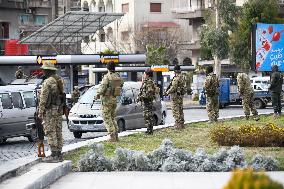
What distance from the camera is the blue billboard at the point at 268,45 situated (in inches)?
1591

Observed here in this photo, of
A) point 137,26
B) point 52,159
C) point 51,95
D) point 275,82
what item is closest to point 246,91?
point 275,82

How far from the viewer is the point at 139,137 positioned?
2178 cm

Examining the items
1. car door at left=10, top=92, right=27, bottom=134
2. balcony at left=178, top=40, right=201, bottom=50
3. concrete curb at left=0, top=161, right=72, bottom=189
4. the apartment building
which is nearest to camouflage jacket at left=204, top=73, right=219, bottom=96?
car door at left=10, top=92, right=27, bottom=134

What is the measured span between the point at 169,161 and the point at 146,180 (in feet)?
4.13

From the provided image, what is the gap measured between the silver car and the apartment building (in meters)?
54.8

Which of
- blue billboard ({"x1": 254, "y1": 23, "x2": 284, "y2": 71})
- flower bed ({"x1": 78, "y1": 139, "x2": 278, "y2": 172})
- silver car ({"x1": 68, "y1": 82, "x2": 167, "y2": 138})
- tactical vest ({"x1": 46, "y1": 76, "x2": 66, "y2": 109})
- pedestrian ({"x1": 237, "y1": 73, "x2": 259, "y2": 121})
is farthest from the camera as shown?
blue billboard ({"x1": 254, "y1": 23, "x2": 284, "y2": 71})

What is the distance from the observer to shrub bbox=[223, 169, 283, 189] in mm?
6164

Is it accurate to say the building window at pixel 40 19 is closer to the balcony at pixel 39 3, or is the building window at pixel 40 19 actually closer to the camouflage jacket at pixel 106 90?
the balcony at pixel 39 3

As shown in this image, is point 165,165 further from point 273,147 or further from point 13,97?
point 13,97

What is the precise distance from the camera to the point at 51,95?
16.0 m

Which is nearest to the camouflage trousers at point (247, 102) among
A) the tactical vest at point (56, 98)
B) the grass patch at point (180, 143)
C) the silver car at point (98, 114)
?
the grass patch at point (180, 143)

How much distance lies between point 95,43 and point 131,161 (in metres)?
77.5

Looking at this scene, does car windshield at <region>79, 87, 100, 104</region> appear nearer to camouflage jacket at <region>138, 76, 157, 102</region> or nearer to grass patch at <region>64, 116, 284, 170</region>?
grass patch at <region>64, 116, 284, 170</region>

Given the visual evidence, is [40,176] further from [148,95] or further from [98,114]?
[98,114]
